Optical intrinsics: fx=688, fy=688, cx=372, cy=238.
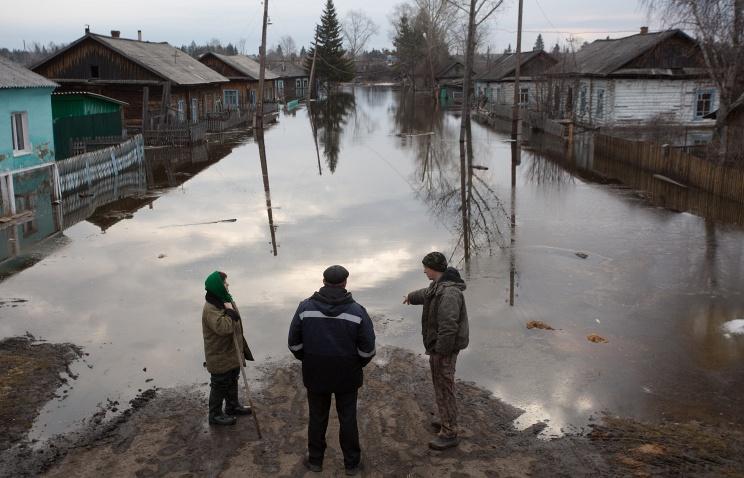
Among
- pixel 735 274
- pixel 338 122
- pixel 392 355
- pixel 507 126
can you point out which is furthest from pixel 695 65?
pixel 392 355

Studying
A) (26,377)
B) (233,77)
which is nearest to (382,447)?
(26,377)

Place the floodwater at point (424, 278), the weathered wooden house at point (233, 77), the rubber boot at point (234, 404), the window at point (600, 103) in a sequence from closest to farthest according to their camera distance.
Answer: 1. the rubber boot at point (234, 404)
2. the floodwater at point (424, 278)
3. the window at point (600, 103)
4. the weathered wooden house at point (233, 77)

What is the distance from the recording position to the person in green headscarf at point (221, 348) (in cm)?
610

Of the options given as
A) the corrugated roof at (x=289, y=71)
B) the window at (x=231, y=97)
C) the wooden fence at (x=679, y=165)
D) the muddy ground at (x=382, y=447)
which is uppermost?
the corrugated roof at (x=289, y=71)

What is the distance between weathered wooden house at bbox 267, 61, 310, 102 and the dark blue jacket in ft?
243

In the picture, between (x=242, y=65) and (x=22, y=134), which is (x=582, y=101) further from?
(x=242, y=65)

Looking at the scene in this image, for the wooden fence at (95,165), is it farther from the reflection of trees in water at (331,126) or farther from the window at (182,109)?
the window at (182,109)

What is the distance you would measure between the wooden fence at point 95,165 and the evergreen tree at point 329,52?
208ft

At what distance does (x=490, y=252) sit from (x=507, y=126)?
3262 cm

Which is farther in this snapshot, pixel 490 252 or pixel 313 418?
pixel 490 252

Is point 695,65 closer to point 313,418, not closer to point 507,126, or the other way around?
point 507,126

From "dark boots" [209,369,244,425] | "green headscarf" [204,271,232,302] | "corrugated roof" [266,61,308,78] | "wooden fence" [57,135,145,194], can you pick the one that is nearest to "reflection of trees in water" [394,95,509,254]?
"dark boots" [209,369,244,425]

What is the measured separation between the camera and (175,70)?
127 ft

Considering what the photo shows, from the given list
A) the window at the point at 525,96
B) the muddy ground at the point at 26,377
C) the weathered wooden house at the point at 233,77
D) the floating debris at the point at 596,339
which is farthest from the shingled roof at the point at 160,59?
the floating debris at the point at 596,339
